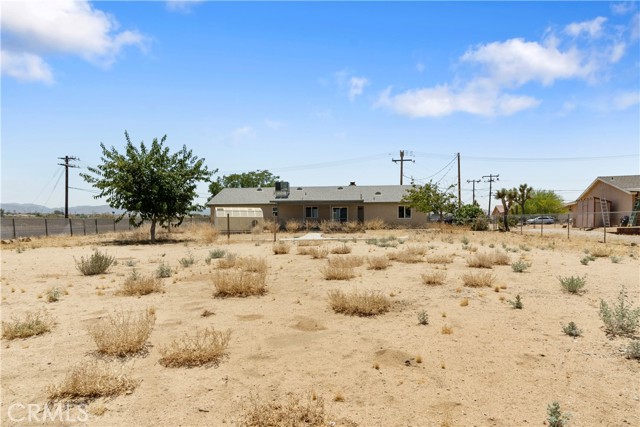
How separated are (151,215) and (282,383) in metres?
26.9

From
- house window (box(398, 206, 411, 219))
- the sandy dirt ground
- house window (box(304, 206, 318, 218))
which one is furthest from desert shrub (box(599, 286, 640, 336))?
house window (box(304, 206, 318, 218))

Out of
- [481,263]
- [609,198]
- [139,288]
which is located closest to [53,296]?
[139,288]

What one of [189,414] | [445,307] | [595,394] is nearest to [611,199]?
[445,307]

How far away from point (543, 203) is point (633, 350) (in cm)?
8761

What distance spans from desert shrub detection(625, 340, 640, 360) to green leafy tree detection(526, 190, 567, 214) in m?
85.5

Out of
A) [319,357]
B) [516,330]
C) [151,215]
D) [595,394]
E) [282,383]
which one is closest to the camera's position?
[595,394]

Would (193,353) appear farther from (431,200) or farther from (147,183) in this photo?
(431,200)

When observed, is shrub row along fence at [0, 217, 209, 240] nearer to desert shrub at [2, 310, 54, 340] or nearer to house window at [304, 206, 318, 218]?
house window at [304, 206, 318, 218]

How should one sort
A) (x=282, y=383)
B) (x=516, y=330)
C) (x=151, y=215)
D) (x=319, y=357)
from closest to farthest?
(x=282, y=383) → (x=319, y=357) → (x=516, y=330) → (x=151, y=215)

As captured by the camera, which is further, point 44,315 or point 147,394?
point 44,315

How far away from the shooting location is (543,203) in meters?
82.9

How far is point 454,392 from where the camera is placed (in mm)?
4887

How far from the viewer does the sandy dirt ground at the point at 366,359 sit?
4.49 m

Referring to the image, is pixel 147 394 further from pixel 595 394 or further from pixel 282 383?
pixel 595 394
